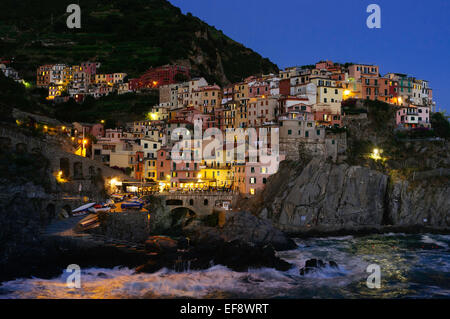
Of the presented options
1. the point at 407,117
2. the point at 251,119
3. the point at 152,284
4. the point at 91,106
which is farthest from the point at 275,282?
the point at 91,106

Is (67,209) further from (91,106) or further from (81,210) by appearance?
(91,106)

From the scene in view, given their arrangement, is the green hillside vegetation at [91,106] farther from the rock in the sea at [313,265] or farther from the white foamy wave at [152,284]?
the rock in the sea at [313,265]

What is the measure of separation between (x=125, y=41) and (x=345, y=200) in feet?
338

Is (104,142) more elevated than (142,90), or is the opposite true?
(142,90)

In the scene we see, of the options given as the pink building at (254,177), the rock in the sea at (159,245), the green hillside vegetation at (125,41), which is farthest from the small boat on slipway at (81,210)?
the green hillside vegetation at (125,41)

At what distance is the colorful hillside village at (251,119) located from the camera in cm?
6681

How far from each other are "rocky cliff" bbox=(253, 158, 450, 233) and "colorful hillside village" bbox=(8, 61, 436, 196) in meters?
4.19

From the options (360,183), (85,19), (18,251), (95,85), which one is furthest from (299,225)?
(85,19)

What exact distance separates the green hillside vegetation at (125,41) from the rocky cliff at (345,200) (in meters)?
66.7

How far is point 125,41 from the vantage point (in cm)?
14312
